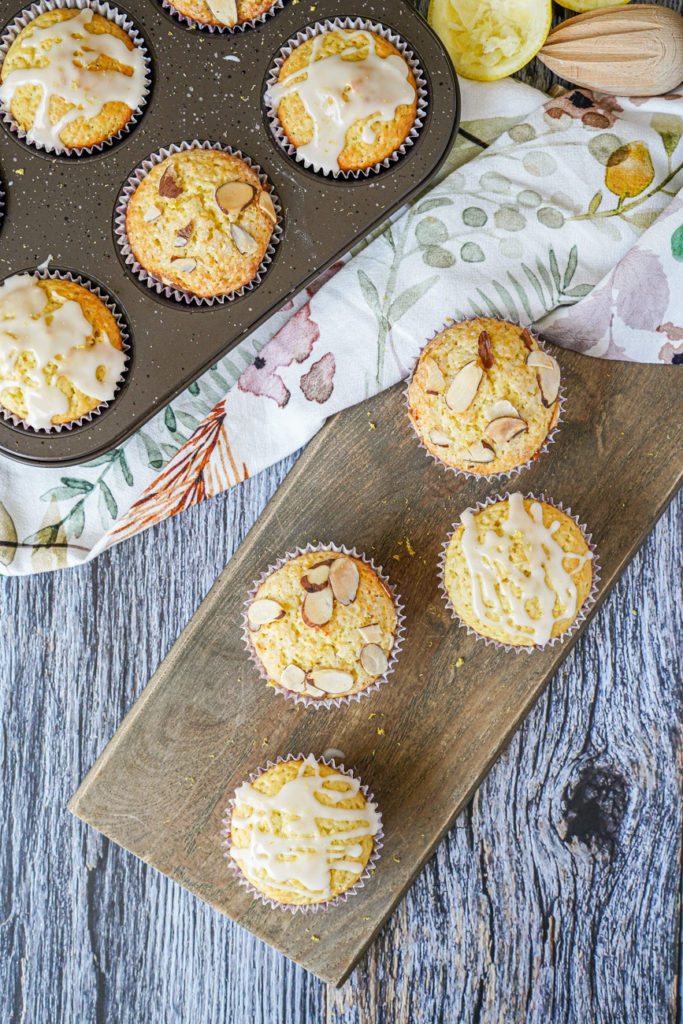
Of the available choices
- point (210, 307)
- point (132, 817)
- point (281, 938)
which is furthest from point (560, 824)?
point (210, 307)

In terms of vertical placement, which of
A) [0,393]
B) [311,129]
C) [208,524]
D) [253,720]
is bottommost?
[253,720]

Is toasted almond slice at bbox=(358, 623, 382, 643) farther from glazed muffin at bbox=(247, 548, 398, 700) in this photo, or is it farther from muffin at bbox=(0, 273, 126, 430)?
muffin at bbox=(0, 273, 126, 430)

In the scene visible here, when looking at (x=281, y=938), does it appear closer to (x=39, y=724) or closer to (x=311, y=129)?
(x=39, y=724)

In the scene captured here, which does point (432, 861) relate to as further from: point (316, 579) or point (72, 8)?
point (72, 8)

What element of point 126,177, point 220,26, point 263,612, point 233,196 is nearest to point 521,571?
point 263,612

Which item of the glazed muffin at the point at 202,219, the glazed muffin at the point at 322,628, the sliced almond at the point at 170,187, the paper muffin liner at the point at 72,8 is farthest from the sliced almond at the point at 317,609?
the paper muffin liner at the point at 72,8

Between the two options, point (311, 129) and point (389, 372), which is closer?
point (311, 129)

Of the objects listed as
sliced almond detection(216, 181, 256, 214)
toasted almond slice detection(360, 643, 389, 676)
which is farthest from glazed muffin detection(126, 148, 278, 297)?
toasted almond slice detection(360, 643, 389, 676)
